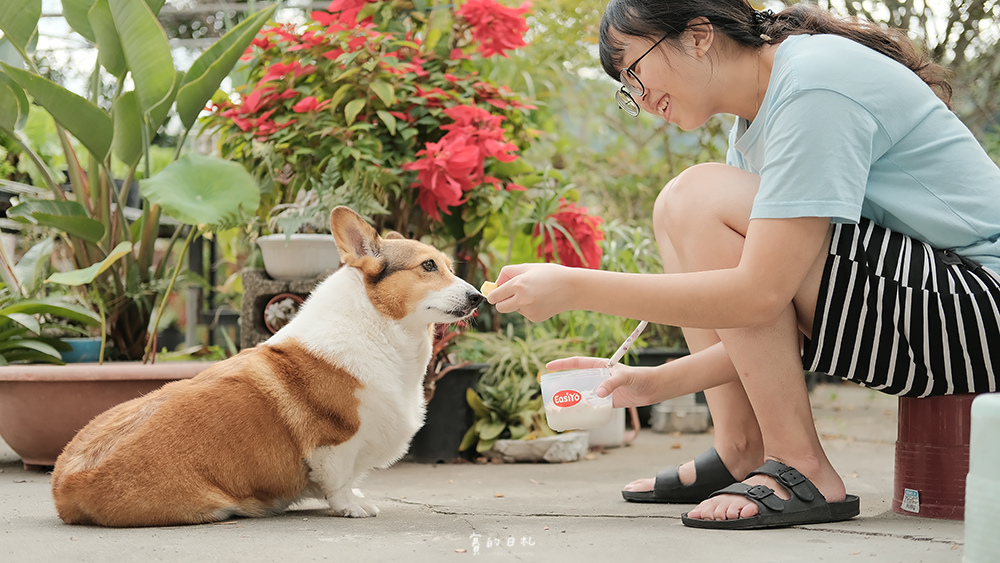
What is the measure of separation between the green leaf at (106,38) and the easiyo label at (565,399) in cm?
207

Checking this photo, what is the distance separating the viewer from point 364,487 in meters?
2.49

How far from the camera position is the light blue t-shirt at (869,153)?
4.85ft

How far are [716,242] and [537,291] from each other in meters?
0.47

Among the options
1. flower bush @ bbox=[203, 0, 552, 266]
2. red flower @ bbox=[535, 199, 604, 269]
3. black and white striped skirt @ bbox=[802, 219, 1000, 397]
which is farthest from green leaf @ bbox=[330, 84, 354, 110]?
black and white striped skirt @ bbox=[802, 219, 1000, 397]

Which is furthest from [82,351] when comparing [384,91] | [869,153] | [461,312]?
[869,153]

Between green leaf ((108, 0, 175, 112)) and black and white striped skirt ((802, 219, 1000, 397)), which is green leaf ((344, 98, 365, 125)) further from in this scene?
black and white striped skirt ((802, 219, 1000, 397))

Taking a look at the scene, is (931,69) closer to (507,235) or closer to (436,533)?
(436,533)

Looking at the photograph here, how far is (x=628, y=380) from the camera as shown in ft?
6.39

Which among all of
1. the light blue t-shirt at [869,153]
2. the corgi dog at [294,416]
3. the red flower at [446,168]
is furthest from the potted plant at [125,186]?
the light blue t-shirt at [869,153]

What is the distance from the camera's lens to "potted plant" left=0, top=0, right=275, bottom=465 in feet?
8.21

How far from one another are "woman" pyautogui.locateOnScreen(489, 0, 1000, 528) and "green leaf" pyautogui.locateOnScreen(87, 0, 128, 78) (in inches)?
73.9

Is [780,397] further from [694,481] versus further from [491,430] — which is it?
[491,430]

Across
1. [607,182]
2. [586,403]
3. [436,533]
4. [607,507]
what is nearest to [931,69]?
[586,403]

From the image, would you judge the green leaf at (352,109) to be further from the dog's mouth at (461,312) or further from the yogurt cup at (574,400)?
the yogurt cup at (574,400)
